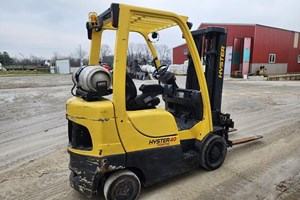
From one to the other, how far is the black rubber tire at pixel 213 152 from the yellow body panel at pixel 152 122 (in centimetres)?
66

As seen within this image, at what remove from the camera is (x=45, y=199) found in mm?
2990

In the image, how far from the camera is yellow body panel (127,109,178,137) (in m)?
2.83

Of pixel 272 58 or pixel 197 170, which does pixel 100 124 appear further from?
pixel 272 58

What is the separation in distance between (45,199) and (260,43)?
82.7 ft

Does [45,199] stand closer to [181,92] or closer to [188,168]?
[188,168]

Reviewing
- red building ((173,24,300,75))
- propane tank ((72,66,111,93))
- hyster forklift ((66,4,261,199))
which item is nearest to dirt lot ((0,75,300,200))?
hyster forklift ((66,4,261,199))

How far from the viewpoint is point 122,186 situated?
2.80 metres

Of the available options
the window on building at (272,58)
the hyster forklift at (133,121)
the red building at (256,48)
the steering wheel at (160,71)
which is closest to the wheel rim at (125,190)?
the hyster forklift at (133,121)

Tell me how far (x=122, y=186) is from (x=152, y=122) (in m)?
0.79

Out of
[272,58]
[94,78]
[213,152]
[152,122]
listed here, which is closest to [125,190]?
[152,122]

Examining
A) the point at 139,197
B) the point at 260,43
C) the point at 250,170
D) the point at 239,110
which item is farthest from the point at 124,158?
the point at 260,43

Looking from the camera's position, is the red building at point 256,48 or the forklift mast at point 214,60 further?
the red building at point 256,48

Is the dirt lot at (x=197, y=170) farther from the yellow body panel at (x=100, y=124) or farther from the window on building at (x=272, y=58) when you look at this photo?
the window on building at (x=272, y=58)

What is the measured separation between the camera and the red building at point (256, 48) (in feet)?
77.9
